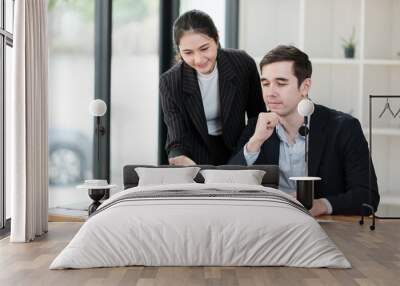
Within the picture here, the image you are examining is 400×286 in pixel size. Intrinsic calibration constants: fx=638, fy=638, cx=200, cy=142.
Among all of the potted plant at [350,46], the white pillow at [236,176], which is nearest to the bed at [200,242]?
the white pillow at [236,176]

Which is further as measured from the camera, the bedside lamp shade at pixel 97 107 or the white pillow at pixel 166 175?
the bedside lamp shade at pixel 97 107

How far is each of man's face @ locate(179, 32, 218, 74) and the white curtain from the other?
60.9 inches

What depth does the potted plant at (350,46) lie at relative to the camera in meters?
6.91

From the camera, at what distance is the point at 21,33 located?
18.5ft

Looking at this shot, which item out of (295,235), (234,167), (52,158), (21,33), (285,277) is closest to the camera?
(285,277)

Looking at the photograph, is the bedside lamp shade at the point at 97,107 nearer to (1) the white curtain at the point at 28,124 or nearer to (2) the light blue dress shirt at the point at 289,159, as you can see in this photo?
(1) the white curtain at the point at 28,124

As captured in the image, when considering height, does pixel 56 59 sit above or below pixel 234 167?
above

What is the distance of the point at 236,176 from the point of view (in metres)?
6.40

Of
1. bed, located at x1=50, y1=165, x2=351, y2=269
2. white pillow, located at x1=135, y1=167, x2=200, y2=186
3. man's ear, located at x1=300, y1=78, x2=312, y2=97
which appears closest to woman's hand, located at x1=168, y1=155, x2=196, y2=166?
white pillow, located at x1=135, y1=167, x2=200, y2=186

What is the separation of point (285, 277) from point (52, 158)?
151 inches

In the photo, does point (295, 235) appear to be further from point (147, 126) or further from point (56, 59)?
point (56, 59)

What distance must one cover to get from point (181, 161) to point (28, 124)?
6.02 feet

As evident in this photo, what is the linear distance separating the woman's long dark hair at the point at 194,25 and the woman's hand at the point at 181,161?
1.08 m

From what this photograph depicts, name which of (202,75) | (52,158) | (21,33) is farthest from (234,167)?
(21,33)
